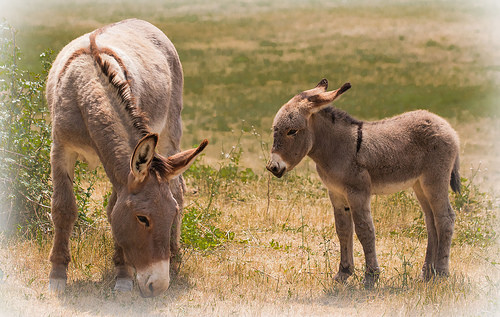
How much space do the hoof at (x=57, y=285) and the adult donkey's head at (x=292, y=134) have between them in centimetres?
237

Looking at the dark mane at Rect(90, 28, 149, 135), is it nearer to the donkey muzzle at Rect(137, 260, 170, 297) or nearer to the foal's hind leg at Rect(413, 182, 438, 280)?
the donkey muzzle at Rect(137, 260, 170, 297)

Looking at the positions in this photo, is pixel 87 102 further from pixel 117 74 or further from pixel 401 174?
pixel 401 174

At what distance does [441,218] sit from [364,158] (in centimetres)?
107

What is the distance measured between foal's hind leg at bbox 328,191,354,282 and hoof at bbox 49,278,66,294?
2812mm

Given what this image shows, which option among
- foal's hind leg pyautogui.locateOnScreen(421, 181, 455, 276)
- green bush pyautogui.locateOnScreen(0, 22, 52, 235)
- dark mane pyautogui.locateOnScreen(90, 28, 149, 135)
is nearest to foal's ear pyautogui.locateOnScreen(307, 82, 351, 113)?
foal's hind leg pyautogui.locateOnScreen(421, 181, 455, 276)

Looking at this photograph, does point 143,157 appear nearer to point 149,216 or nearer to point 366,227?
point 149,216

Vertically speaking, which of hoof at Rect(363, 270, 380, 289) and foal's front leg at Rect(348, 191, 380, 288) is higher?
foal's front leg at Rect(348, 191, 380, 288)

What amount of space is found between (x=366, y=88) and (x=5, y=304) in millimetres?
13797

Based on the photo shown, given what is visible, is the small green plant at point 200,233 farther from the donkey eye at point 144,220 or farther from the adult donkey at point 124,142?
the donkey eye at point 144,220

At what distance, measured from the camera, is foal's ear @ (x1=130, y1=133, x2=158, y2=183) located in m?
4.66

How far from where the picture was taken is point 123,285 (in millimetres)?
6207

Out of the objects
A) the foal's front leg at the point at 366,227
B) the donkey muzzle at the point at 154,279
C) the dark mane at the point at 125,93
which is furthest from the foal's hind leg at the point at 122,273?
the foal's front leg at the point at 366,227

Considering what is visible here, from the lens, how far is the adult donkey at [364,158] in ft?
19.6

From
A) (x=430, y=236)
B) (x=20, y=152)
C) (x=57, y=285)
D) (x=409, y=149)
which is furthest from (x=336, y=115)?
(x=20, y=152)
